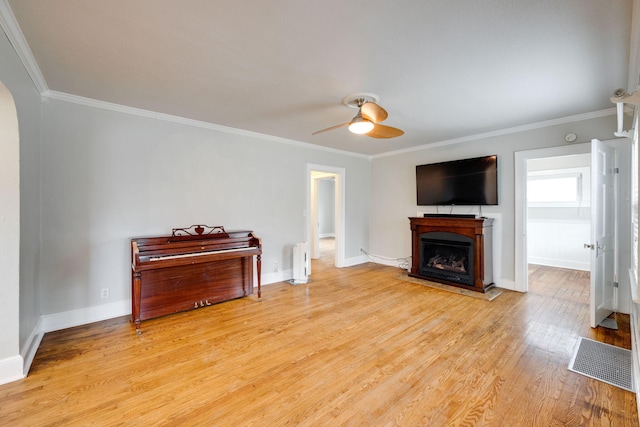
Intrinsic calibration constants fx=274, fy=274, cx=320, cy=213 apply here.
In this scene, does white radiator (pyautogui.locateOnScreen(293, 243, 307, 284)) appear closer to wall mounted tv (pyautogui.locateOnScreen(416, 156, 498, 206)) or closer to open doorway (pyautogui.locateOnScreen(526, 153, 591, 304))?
wall mounted tv (pyautogui.locateOnScreen(416, 156, 498, 206))

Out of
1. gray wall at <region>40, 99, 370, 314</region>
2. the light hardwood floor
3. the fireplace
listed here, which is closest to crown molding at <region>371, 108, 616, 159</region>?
the fireplace

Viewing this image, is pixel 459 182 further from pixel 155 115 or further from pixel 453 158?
pixel 155 115

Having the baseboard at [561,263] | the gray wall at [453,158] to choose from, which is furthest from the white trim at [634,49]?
the baseboard at [561,263]

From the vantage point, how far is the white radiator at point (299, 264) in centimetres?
446

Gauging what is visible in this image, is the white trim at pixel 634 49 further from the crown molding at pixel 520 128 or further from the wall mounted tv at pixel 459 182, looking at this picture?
the wall mounted tv at pixel 459 182

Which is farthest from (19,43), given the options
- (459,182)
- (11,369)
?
(459,182)

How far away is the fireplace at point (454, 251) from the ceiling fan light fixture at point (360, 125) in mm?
2378

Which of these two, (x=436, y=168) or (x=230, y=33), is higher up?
(x=230, y=33)

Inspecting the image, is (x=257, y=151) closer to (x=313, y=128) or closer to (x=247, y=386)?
(x=313, y=128)

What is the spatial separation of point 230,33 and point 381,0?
98 centimetres

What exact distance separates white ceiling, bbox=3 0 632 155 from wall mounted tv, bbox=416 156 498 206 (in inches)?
42.9

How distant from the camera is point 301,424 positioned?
5.20 ft

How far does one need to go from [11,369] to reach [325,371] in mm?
2231

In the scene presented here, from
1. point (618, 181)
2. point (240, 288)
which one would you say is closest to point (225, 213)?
point (240, 288)
